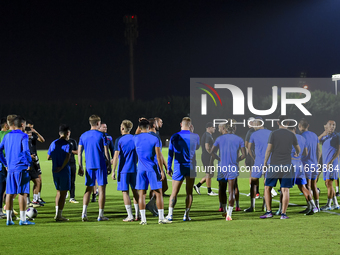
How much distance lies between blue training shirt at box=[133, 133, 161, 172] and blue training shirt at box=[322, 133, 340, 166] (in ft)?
13.8

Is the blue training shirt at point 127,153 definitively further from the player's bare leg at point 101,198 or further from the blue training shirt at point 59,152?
the blue training shirt at point 59,152

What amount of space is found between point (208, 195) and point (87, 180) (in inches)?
214

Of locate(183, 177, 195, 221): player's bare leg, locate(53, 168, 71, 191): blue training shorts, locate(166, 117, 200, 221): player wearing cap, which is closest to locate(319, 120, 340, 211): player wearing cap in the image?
locate(183, 177, 195, 221): player's bare leg

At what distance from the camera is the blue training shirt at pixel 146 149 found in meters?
8.42

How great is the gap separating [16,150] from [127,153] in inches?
78.5

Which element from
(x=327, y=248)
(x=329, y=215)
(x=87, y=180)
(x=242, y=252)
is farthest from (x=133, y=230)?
(x=329, y=215)

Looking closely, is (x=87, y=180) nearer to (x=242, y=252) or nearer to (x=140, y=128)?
(x=140, y=128)

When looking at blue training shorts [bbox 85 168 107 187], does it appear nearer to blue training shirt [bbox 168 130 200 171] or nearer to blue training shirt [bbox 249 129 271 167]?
blue training shirt [bbox 168 130 200 171]

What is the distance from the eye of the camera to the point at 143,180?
8523 millimetres

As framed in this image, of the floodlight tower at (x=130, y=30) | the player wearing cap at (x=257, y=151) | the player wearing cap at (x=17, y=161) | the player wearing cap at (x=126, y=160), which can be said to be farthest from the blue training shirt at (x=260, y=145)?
the floodlight tower at (x=130, y=30)

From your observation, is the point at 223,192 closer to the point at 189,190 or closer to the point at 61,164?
the point at 189,190

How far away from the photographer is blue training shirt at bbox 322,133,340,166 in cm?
1032

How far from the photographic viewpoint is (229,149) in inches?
354

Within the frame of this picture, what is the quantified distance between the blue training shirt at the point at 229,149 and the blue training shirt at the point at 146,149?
1390 millimetres
